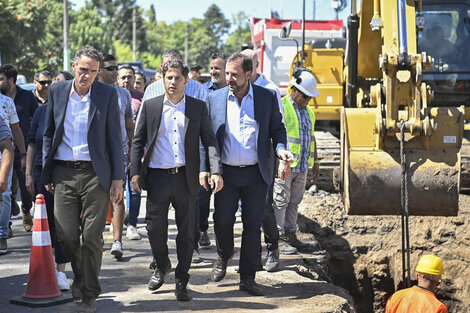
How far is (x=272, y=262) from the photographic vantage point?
912cm

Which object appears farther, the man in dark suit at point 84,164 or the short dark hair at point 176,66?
the short dark hair at point 176,66

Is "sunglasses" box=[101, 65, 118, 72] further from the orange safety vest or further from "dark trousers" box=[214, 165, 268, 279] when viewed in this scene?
the orange safety vest

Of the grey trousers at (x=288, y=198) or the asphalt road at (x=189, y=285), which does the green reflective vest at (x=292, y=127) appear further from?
the asphalt road at (x=189, y=285)

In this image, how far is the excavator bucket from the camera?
9000 millimetres

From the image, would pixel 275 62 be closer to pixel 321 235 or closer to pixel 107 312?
pixel 321 235

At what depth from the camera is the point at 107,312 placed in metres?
7.29

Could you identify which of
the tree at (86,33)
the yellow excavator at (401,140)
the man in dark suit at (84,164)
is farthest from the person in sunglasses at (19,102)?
the tree at (86,33)

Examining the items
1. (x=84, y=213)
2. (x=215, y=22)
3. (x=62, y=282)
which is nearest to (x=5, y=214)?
(x=62, y=282)

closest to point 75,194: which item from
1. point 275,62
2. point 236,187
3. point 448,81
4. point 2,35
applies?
point 236,187

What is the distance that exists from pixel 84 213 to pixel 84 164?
0.41 m

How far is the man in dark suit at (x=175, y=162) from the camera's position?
7742 mm

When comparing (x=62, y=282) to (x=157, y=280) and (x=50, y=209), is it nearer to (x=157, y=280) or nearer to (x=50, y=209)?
(x=50, y=209)

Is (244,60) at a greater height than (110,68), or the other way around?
(110,68)

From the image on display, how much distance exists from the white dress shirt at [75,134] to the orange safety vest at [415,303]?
134 inches
